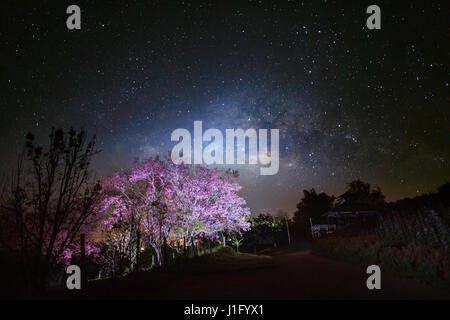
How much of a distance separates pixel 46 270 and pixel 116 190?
35.0ft

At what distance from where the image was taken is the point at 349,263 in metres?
12.4

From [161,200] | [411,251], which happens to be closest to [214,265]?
[161,200]

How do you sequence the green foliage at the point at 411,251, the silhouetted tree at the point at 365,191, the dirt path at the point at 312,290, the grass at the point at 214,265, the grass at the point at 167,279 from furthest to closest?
1. the silhouetted tree at the point at 365,191
2. the grass at the point at 214,265
3. the grass at the point at 167,279
4. the green foliage at the point at 411,251
5. the dirt path at the point at 312,290

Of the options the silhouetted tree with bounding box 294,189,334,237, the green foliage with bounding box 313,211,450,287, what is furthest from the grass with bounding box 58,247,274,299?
the silhouetted tree with bounding box 294,189,334,237

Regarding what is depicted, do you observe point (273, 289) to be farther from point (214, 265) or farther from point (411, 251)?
point (214, 265)

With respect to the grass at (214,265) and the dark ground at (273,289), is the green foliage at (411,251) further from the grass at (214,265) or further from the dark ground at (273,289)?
the grass at (214,265)

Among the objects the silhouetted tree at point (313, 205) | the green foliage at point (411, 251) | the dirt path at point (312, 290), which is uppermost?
the green foliage at point (411, 251)

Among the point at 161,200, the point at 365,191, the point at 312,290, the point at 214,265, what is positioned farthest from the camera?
Result: the point at 365,191

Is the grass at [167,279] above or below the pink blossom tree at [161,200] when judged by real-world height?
below

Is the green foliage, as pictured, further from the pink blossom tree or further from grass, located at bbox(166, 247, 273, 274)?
the pink blossom tree

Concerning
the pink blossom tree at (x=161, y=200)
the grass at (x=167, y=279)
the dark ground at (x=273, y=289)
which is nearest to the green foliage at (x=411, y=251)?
the dark ground at (x=273, y=289)

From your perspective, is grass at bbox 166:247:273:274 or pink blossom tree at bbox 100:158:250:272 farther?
pink blossom tree at bbox 100:158:250:272
